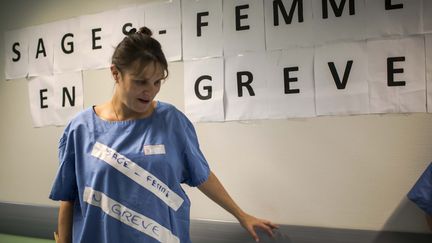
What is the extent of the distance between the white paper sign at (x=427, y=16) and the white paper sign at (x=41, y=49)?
66.8 inches

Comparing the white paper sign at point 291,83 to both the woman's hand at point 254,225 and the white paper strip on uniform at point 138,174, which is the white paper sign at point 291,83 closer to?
the woman's hand at point 254,225

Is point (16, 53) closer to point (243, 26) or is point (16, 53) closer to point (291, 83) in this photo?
point (243, 26)

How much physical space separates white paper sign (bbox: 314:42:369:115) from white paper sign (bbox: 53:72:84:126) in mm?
1170

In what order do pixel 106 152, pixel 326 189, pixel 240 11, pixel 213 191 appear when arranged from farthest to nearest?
pixel 240 11, pixel 326 189, pixel 213 191, pixel 106 152

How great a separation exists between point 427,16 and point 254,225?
3.05 ft

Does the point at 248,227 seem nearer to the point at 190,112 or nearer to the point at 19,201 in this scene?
the point at 190,112

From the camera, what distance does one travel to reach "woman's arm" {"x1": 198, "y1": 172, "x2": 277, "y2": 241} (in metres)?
1.27

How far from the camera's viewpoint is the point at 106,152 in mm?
1154

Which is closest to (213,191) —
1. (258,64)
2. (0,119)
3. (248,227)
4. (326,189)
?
(248,227)

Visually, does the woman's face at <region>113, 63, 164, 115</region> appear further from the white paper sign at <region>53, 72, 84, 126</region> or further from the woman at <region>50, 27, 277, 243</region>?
the white paper sign at <region>53, 72, 84, 126</region>

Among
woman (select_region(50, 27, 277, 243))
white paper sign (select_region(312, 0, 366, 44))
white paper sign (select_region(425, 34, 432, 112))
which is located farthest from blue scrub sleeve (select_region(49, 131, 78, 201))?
white paper sign (select_region(425, 34, 432, 112))

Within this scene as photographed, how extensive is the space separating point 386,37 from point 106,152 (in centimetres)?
102

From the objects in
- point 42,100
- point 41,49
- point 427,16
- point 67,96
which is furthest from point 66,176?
point 427,16

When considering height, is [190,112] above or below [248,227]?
above
